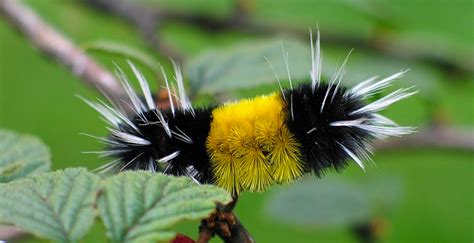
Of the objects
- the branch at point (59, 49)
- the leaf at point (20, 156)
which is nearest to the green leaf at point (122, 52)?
the branch at point (59, 49)

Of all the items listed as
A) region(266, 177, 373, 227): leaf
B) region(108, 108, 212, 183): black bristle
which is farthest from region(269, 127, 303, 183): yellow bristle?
region(266, 177, 373, 227): leaf

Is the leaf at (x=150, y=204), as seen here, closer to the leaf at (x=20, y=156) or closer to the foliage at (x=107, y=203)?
the foliage at (x=107, y=203)

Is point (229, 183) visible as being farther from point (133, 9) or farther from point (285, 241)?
point (285, 241)

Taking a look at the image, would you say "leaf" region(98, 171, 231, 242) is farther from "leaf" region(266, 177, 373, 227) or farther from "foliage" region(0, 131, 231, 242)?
"leaf" region(266, 177, 373, 227)

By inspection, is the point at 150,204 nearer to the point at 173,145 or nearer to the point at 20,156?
the point at 173,145

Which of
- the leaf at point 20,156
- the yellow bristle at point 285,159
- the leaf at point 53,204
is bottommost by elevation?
the leaf at point 20,156

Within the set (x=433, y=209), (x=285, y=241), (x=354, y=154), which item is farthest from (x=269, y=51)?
(x=433, y=209)

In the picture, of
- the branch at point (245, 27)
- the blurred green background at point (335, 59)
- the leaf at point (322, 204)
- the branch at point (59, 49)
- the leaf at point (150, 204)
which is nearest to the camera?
the leaf at point (150, 204)
